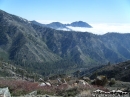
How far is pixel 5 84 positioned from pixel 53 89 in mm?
4432

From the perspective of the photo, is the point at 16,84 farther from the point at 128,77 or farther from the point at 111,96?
the point at 128,77

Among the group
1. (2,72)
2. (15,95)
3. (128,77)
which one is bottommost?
(2,72)

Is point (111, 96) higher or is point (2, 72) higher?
point (111, 96)

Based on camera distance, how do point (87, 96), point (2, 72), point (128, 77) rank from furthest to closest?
1. point (2, 72)
2. point (128, 77)
3. point (87, 96)

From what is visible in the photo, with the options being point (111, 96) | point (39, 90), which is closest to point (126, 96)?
point (111, 96)

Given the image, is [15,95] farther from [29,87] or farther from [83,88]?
[83,88]

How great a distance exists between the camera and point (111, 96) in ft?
56.6

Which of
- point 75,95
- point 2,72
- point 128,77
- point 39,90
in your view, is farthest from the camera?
point 2,72

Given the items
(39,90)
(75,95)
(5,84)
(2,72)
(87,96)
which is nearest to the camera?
(87,96)

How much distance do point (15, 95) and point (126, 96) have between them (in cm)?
886

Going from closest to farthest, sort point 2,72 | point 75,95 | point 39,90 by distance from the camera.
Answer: point 75,95, point 39,90, point 2,72

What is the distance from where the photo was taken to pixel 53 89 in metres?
19.8

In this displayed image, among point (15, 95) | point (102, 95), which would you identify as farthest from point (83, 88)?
point (15, 95)

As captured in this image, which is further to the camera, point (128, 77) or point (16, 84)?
point (128, 77)
